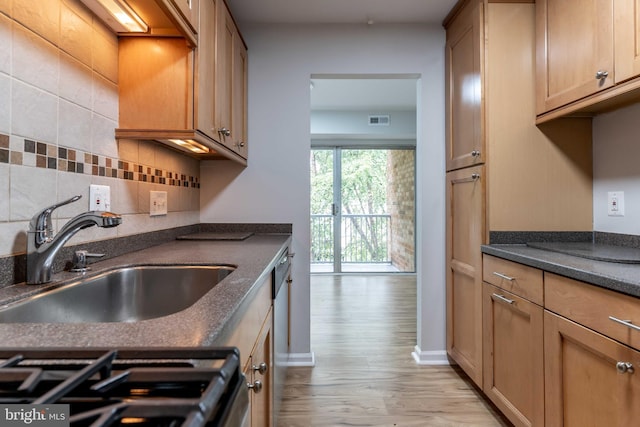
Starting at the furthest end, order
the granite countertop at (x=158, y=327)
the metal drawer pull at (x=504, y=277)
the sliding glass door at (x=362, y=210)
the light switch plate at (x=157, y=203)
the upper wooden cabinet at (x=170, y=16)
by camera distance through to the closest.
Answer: the sliding glass door at (x=362, y=210) → the light switch plate at (x=157, y=203) → the metal drawer pull at (x=504, y=277) → the upper wooden cabinet at (x=170, y=16) → the granite countertop at (x=158, y=327)

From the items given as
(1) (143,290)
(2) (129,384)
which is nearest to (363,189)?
(1) (143,290)

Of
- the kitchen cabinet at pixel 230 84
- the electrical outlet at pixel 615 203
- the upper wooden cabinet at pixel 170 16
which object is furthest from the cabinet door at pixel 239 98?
the electrical outlet at pixel 615 203

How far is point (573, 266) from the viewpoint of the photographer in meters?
1.21

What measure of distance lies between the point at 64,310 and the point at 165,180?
101 centimetres

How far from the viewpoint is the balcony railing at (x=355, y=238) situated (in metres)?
5.34

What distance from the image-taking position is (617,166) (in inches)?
65.6

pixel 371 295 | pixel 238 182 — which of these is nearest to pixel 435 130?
pixel 238 182

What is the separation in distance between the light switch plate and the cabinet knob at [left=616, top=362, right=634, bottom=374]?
192 centimetres

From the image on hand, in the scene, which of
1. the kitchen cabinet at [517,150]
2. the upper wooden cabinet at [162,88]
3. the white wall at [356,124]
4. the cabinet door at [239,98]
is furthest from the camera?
the white wall at [356,124]

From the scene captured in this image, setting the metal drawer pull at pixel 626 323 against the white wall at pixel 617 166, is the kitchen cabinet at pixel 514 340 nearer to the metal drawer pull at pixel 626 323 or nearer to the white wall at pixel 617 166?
the metal drawer pull at pixel 626 323

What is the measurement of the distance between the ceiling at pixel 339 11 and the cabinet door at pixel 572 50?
66cm

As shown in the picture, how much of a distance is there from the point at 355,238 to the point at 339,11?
3.73 metres

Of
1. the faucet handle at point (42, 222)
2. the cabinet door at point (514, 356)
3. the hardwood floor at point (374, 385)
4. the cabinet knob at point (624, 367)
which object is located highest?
the faucet handle at point (42, 222)

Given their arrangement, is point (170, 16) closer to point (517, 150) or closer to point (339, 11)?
point (339, 11)
